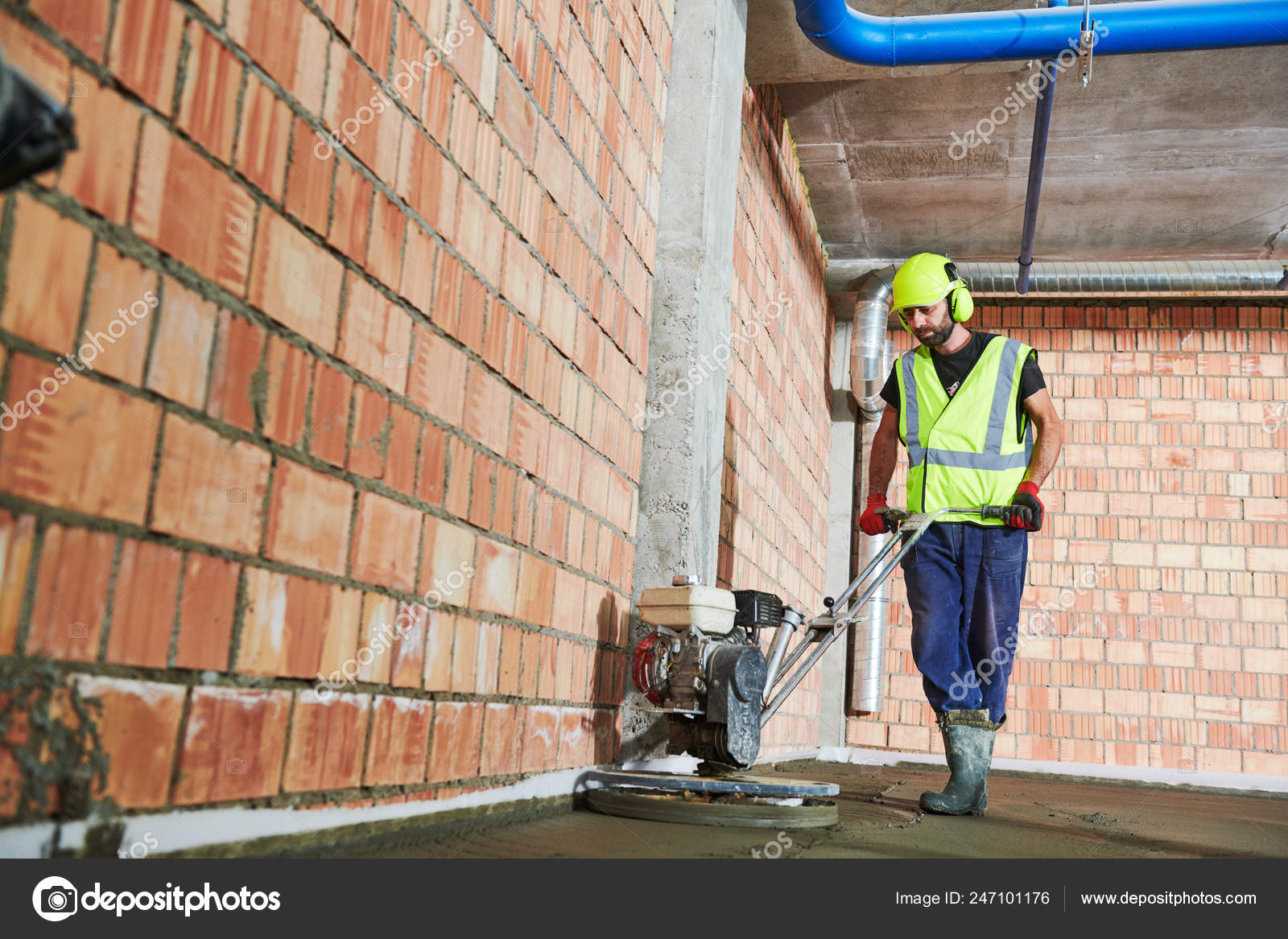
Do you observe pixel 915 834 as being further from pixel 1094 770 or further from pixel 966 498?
pixel 1094 770

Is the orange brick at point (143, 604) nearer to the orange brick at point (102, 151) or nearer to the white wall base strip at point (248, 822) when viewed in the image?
the white wall base strip at point (248, 822)

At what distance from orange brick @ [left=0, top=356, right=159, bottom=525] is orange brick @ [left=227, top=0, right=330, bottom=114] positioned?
1.67 feet

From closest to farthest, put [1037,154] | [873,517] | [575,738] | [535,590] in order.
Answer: [535,590] < [575,738] < [873,517] < [1037,154]

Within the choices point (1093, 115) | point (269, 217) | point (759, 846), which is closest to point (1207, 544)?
point (1093, 115)

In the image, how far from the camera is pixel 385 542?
5.66 ft

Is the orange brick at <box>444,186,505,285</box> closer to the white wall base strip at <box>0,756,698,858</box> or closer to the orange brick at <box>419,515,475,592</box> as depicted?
the orange brick at <box>419,515,475,592</box>

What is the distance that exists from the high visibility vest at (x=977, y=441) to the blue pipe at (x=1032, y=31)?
5.41 ft

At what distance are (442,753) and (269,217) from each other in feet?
3.20

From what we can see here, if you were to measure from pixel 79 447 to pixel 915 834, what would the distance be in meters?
2.01

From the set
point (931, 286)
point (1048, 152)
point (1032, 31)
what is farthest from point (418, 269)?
point (1048, 152)

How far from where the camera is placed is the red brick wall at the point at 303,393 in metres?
1.11

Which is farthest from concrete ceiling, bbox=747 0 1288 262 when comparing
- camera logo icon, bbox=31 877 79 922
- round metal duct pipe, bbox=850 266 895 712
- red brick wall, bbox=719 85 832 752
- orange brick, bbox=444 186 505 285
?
camera logo icon, bbox=31 877 79 922

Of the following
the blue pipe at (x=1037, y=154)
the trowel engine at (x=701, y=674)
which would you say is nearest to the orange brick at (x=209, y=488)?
the trowel engine at (x=701, y=674)

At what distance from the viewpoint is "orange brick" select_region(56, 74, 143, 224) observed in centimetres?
111
